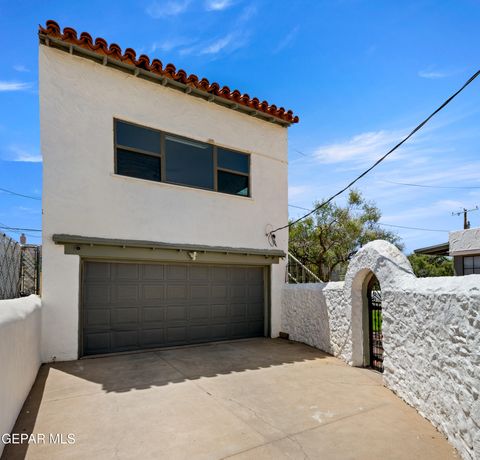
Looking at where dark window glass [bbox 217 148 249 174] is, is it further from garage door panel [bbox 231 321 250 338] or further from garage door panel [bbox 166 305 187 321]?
garage door panel [bbox 231 321 250 338]

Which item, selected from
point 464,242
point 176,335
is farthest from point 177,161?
point 464,242

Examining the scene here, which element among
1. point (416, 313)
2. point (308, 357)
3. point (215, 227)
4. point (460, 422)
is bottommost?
point (308, 357)

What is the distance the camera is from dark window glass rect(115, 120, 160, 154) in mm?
8023

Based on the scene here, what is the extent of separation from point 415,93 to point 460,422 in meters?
6.14

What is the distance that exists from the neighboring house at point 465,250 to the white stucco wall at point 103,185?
630 centimetres

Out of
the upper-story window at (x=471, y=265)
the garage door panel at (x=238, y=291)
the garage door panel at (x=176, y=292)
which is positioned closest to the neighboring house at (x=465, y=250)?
the upper-story window at (x=471, y=265)

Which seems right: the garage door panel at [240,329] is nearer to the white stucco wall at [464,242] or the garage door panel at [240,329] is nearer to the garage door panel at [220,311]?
the garage door panel at [220,311]

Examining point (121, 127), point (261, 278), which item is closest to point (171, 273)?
point (261, 278)

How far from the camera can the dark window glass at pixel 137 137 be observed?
8.02 m

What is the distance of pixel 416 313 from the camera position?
4914 mm

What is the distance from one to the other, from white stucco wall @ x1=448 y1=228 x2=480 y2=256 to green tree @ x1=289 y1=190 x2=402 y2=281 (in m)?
5.92

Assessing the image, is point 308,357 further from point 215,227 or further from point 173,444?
point 173,444

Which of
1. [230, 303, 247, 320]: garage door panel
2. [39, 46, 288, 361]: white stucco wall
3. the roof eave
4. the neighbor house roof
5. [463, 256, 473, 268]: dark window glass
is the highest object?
the roof eave

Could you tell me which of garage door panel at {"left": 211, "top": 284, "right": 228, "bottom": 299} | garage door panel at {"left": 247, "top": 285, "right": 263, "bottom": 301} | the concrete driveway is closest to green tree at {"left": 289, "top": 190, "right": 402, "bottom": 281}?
garage door panel at {"left": 247, "top": 285, "right": 263, "bottom": 301}
